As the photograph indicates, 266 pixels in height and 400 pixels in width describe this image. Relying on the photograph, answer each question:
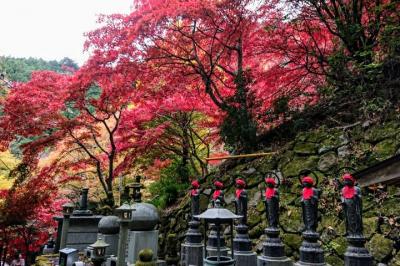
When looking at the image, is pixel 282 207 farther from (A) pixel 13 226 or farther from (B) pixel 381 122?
(A) pixel 13 226

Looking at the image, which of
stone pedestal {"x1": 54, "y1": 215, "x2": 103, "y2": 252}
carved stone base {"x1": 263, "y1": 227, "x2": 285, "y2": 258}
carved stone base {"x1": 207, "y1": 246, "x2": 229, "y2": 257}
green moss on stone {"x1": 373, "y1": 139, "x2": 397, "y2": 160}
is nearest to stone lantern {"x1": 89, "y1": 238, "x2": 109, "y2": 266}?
carved stone base {"x1": 207, "y1": 246, "x2": 229, "y2": 257}

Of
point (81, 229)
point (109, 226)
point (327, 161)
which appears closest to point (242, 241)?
point (327, 161)

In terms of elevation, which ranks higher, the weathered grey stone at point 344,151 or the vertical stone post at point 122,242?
the weathered grey stone at point 344,151

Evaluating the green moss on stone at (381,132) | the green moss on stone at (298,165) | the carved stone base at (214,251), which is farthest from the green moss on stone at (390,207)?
the carved stone base at (214,251)

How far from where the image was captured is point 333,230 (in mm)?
5594

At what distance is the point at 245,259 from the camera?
484cm

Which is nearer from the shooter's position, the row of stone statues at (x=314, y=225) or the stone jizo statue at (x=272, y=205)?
the row of stone statues at (x=314, y=225)

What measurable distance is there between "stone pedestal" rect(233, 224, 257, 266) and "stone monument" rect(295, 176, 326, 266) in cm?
100

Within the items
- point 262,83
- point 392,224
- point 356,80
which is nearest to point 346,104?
point 356,80

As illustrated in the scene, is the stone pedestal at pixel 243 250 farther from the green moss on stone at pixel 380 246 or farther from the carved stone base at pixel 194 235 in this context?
the green moss on stone at pixel 380 246

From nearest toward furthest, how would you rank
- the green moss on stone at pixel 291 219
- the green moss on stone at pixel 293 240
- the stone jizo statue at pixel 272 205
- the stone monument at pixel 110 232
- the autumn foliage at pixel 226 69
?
the stone jizo statue at pixel 272 205
the green moss on stone at pixel 293 240
the green moss on stone at pixel 291 219
the autumn foliage at pixel 226 69
the stone monument at pixel 110 232

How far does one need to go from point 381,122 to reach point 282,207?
118 inches

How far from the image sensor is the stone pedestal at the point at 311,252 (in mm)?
3865

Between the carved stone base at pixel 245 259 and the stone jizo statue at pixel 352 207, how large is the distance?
1.69 metres
